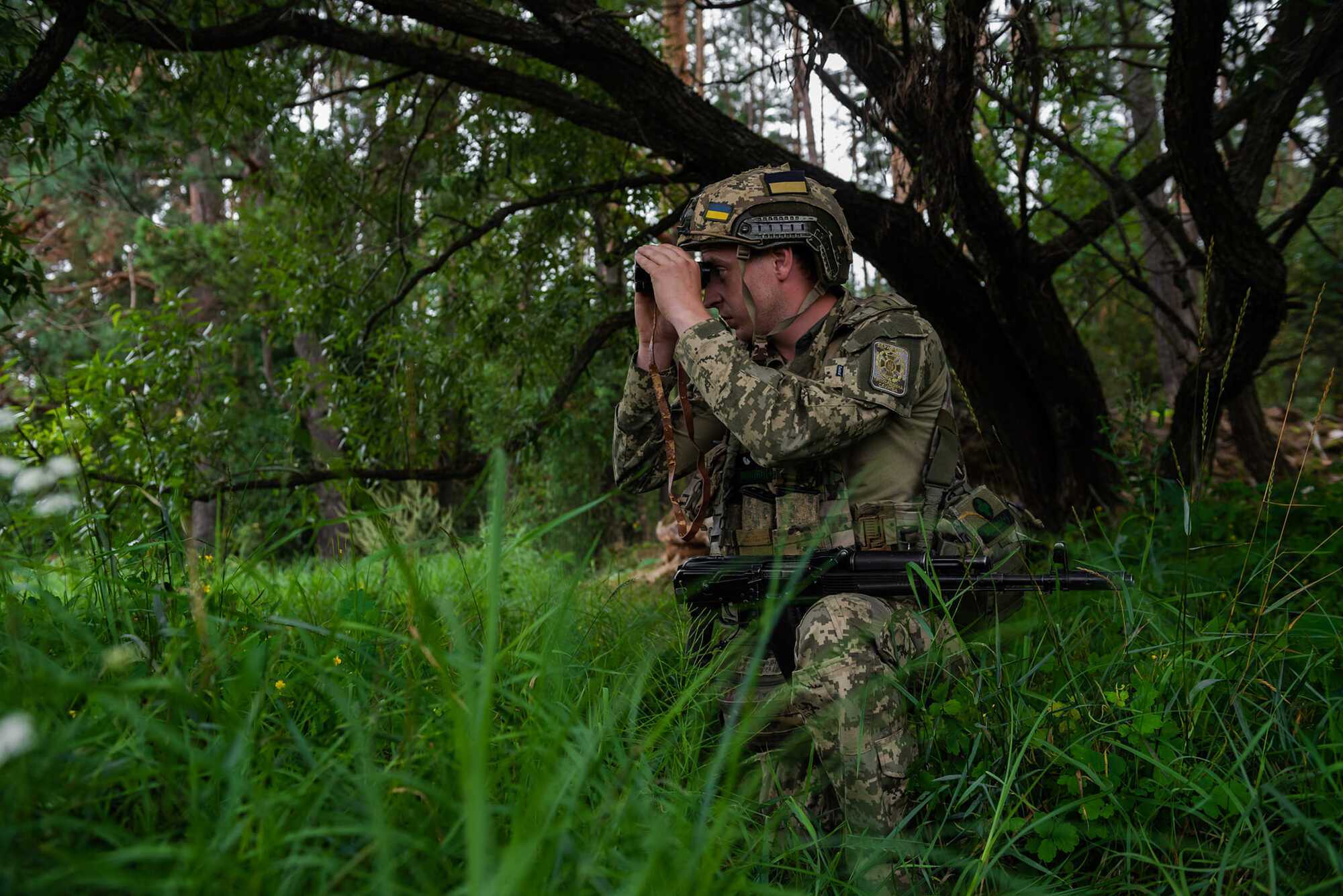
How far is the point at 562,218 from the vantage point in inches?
206

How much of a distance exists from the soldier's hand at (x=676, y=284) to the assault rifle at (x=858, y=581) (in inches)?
26.8

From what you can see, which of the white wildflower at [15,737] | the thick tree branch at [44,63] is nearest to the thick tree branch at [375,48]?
the thick tree branch at [44,63]

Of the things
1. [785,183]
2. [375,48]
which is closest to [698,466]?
[785,183]

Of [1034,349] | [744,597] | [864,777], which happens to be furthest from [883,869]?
[1034,349]

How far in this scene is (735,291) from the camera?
2.80 metres

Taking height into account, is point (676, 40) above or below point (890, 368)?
above

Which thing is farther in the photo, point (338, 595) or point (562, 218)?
point (562, 218)

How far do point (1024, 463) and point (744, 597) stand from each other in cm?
319

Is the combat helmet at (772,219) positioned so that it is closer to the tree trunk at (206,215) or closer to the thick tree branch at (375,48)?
the thick tree branch at (375,48)

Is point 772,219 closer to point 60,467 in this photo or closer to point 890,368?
point 890,368

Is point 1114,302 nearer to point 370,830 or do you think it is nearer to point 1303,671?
point 1303,671

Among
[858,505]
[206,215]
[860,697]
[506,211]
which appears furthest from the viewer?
[206,215]

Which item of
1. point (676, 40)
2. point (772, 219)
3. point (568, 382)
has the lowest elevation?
point (568, 382)

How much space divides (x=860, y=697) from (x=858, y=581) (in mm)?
352
